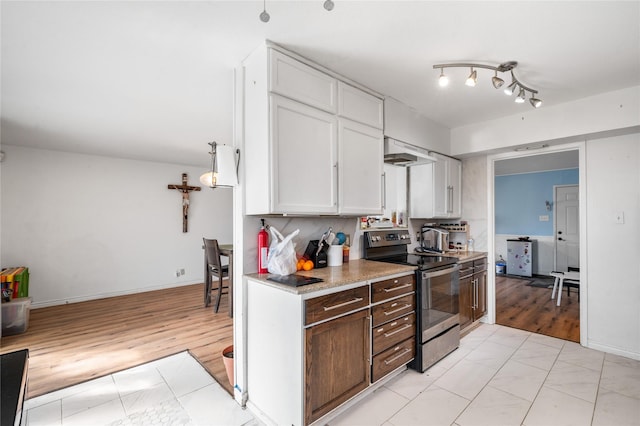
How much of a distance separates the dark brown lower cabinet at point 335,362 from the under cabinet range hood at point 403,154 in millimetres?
1481

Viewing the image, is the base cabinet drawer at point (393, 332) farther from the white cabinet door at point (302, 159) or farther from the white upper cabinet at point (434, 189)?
the white upper cabinet at point (434, 189)

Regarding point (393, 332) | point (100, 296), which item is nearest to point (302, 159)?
point (393, 332)

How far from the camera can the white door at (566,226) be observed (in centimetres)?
572

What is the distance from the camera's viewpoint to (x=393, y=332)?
216 cm

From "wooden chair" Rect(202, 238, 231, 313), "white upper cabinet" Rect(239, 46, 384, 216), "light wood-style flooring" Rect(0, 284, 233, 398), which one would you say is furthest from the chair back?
"white upper cabinet" Rect(239, 46, 384, 216)

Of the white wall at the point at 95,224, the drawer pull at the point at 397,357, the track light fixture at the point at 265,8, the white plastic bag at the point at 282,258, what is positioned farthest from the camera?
the white wall at the point at 95,224

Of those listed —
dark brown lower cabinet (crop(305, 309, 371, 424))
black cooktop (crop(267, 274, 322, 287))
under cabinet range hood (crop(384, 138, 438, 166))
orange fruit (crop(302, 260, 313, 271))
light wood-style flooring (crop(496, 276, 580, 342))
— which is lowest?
light wood-style flooring (crop(496, 276, 580, 342))

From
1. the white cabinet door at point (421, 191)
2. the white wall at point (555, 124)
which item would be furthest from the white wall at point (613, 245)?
the white cabinet door at point (421, 191)

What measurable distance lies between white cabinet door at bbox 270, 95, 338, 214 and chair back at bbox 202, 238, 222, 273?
2.39 meters

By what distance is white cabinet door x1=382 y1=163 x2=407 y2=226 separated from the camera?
313cm

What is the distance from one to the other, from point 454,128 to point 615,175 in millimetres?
1565

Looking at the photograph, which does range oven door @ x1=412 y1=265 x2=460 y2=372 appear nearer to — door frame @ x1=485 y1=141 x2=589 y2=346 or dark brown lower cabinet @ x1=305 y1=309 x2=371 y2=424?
dark brown lower cabinet @ x1=305 y1=309 x2=371 y2=424

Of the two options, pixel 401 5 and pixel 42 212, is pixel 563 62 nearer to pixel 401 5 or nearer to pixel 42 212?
pixel 401 5

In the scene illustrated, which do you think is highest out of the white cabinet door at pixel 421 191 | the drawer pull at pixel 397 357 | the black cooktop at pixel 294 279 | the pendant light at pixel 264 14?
the pendant light at pixel 264 14
